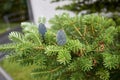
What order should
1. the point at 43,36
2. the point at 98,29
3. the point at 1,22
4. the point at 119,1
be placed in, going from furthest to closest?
the point at 1,22 → the point at 119,1 → the point at 98,29 → the point at 43,36

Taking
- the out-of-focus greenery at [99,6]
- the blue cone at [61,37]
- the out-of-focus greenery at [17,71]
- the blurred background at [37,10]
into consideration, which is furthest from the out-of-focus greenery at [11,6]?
the blue cone at [61,37]

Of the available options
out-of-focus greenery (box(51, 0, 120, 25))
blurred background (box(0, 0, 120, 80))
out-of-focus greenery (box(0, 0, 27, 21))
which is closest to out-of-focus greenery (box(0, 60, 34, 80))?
blurred background (box(0, 0, 120, 80))

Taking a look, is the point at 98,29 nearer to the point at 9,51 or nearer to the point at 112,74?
the point at 112,74

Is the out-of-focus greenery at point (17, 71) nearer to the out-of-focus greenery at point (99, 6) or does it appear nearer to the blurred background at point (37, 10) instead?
the blurred background at point (37, 10)

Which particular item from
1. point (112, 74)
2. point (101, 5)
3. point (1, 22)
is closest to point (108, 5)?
point (101, 5)

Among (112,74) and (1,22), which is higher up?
(112,74)

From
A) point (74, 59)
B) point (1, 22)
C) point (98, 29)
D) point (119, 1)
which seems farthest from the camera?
point (1, 22)

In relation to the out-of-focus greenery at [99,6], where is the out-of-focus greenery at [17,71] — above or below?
below

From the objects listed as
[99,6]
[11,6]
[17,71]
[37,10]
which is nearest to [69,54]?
[99,6]
